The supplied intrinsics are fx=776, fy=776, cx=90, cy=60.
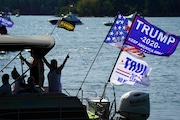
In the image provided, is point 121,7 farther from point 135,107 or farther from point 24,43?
point 24,43

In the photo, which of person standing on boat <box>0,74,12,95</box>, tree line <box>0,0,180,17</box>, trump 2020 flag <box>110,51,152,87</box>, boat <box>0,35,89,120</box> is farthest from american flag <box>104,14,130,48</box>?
tree line <box>0,0,180,17</box>

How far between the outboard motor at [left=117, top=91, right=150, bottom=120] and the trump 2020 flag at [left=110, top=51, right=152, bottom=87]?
0.38 metres

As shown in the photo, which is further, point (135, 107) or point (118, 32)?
point (118, 32)

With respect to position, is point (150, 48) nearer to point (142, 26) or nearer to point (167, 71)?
point (142, 26)

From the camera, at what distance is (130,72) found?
18156 millimetres

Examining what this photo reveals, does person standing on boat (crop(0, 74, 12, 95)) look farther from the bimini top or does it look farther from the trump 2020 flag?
the trump 2020 flag

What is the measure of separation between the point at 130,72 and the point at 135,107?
0.83m

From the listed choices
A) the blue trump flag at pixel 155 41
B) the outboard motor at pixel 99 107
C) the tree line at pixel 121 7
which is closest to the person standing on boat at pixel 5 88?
the outboard motor at pixel 99 107

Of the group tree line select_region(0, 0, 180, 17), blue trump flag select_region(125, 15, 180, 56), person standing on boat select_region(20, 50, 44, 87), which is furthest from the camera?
tree line select_region(0, 0, 180, 17)

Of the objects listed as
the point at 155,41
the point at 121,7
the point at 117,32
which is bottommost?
the point at 121,7

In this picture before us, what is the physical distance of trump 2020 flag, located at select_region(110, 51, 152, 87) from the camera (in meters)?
18.1

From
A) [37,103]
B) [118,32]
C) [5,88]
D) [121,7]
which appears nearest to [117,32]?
[118,32]

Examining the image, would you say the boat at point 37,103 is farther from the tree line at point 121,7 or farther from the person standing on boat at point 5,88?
the tree line at point 121,7

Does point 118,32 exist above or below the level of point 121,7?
above
